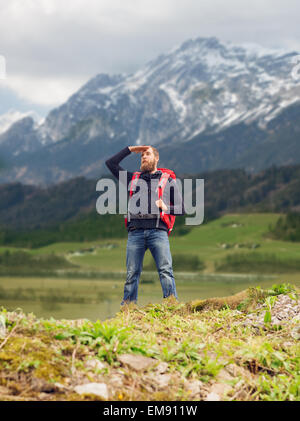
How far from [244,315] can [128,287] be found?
7.88ft

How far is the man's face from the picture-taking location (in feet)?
34.0

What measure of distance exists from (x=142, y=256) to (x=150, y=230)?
0.61 metres

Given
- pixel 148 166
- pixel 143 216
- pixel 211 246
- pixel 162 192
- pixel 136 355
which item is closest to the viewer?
pixel 136 355

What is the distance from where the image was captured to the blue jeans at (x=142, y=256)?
399 inches

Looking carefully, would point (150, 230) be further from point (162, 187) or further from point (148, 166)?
point (148, 166)

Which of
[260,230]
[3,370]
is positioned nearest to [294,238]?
[260,230]

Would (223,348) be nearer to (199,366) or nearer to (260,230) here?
(199,366)

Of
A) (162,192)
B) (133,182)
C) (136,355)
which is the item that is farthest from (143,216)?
(136,355)

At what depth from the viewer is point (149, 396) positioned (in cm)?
551

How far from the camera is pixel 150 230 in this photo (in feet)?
33.2

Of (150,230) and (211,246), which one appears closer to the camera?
(150,230)

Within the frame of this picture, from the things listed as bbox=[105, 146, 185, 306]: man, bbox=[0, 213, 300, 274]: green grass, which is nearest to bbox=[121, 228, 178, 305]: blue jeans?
bbox=[105, 146, 185, 306]: man

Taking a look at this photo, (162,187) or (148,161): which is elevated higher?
(148,161)

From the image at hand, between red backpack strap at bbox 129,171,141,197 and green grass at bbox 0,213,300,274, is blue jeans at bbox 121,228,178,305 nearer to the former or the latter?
red backpack strap at bbox 129,171,141,197
